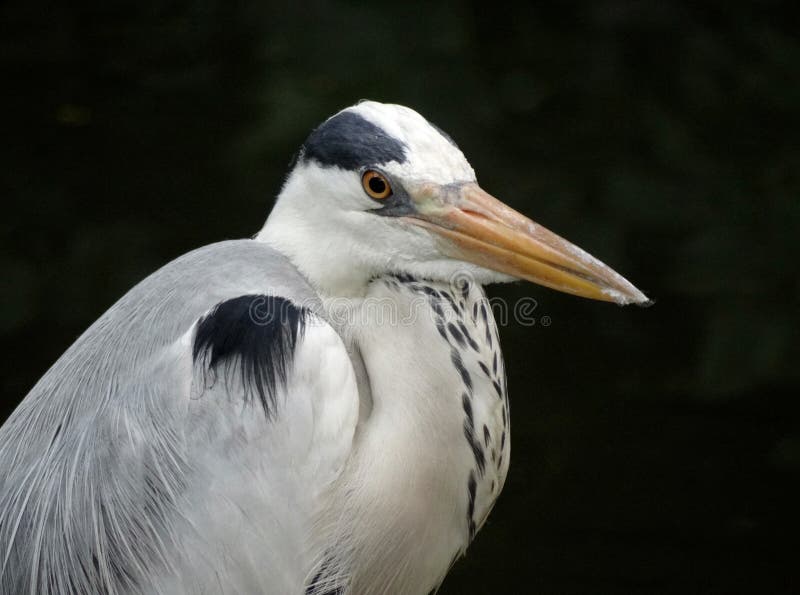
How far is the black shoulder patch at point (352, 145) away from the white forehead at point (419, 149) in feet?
0.04

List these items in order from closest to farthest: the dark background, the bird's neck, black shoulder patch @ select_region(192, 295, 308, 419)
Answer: black shoulder patch @ select_region(192, 295, 308, 419), the bird's neck, the dark background

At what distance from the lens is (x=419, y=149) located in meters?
2.25

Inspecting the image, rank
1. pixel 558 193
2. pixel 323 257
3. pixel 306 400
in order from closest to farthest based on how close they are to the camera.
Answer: pixel 306 400, pixel 323 257, pixel 558 193

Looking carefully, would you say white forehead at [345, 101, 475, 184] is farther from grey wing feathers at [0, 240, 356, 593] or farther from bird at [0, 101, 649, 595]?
grey wing feathers at [0, 240, 356, 593]

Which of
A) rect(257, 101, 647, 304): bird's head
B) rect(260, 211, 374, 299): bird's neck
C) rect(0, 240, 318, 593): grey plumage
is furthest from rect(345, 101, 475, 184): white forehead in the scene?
rect(0, 240, 318, 593): grey plumage

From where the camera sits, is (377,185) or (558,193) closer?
(377,185)

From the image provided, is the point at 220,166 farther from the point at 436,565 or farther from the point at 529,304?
the point at 436,565

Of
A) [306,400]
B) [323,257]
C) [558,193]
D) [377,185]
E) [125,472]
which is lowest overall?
[558,193]

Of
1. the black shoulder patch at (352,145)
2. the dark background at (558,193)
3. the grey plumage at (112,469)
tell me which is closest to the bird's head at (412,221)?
the black shoulder patch at (352,145)

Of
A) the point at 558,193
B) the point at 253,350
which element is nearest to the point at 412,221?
the point at 253,350

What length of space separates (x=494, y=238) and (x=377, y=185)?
26cm

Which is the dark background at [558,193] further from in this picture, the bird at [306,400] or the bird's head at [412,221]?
the bird's head at [412,221]

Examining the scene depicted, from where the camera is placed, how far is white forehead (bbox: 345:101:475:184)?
7.37 ft

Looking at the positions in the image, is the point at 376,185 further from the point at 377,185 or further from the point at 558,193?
the point at 558,193
